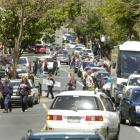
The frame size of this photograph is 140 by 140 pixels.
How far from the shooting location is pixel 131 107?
26.9 meters

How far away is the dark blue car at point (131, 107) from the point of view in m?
26.7

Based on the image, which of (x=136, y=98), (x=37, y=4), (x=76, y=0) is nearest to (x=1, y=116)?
(x=136, y=98)

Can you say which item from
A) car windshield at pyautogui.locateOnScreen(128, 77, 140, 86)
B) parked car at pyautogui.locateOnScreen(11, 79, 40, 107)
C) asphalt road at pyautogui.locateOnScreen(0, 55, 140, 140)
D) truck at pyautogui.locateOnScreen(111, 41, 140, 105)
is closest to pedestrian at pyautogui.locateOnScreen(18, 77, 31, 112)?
asphalt road at pyautogui.locateOnScreen(0, 55, 140, 140)

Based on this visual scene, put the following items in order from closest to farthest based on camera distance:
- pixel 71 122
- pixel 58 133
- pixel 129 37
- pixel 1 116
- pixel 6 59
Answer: pixel 58 133
pixel 71 122
pixel 1 116
pixel 129 37
pixel 6 59

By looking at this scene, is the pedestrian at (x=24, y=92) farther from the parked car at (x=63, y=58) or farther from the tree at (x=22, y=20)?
the parked car at (x=63, y=58)

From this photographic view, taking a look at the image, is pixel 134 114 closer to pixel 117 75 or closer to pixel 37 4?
pixel 117 75

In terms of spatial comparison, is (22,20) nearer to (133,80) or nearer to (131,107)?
(133,80)

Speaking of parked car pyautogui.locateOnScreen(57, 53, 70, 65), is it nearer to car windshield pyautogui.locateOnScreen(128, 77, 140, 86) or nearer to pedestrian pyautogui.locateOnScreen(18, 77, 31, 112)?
car windshield pyautogui.locateOnScreen(128, 77, 140, 86)

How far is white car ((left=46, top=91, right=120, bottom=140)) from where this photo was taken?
1866 centimetres

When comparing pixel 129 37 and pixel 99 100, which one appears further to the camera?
pixel 129 37

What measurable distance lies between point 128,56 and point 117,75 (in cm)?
121

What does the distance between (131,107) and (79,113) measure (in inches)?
332

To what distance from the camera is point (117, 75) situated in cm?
3991

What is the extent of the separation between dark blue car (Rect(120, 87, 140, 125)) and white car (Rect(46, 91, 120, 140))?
25.5 feet
